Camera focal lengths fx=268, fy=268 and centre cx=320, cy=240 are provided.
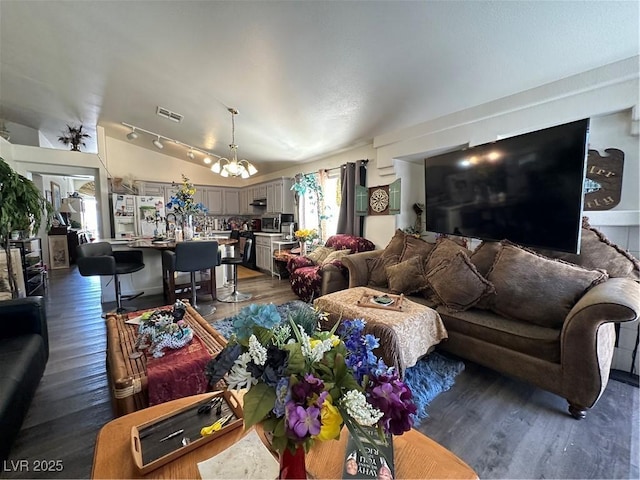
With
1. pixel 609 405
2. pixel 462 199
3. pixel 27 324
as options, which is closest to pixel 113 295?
pixel 27 324

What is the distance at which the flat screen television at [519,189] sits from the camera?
1.78m

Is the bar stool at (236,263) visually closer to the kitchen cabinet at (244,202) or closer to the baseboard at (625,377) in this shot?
the kitchen cabinet at (244,202)

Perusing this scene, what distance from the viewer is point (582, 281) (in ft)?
6.07

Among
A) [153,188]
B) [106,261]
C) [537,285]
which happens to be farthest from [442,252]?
[153,188]

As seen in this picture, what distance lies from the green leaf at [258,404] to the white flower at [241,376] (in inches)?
0.9

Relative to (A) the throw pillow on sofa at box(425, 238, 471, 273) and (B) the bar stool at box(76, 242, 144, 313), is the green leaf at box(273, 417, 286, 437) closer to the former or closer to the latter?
(A) the throw pillow on sofa at box(425, 238, 471, 273)

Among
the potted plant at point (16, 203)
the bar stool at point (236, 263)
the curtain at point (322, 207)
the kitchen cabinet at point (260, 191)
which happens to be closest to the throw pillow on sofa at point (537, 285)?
the bar stool at point (236, 263)

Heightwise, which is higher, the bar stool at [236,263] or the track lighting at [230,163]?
the track lighting at [230,163]

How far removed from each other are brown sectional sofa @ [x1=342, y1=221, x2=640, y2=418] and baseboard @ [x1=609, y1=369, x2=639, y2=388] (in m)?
0.60

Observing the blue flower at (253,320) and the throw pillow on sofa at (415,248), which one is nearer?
the blue flower at (253,320)

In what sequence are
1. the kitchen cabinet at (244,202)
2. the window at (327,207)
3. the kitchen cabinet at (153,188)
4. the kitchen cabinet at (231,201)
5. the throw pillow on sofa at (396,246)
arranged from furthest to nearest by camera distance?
the kitchen cabinet at (231,201) < the kitchen cabinet at (244,202) < the kitchen cabinet at (153,188) < the window at (327,207) < the throw pillow on sofa at (396,246)

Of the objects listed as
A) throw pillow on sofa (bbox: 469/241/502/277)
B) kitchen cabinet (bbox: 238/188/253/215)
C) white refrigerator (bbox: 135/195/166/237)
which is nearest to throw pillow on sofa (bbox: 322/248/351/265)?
throw pillow on sofa (bbox: 469/241/502/277)

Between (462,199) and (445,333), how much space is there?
1334mm

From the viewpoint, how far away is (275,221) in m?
5.59
